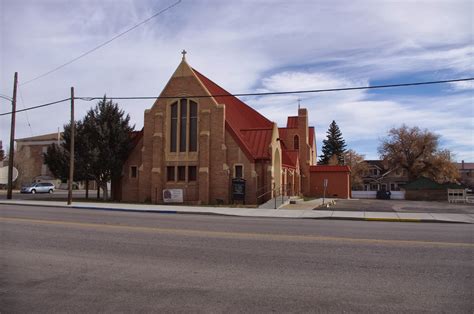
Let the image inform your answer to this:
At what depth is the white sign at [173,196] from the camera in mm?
30984

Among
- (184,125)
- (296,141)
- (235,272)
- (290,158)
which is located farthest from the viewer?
(296,141)

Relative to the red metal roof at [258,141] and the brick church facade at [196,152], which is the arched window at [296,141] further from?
the red metal roof at [258,141]

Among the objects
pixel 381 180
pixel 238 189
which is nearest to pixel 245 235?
pixel 238 189

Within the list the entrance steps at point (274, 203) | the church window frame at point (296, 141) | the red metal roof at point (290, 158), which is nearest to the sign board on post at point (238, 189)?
the entrance steps at point (274, 203)

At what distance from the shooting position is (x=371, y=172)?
88938 mm

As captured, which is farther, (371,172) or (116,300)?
(371,172)

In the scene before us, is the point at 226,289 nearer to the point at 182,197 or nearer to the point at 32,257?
the point at 32,257

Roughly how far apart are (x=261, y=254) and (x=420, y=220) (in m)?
11.3

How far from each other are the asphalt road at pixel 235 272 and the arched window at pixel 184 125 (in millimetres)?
20411

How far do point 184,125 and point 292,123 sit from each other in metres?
19.4

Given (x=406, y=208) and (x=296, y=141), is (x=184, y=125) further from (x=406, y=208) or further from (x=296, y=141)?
(x=296, y=141)

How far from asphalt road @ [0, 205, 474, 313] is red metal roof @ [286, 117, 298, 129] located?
1442 inches

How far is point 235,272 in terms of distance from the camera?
7215 mm

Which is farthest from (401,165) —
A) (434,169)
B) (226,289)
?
(226,289)
